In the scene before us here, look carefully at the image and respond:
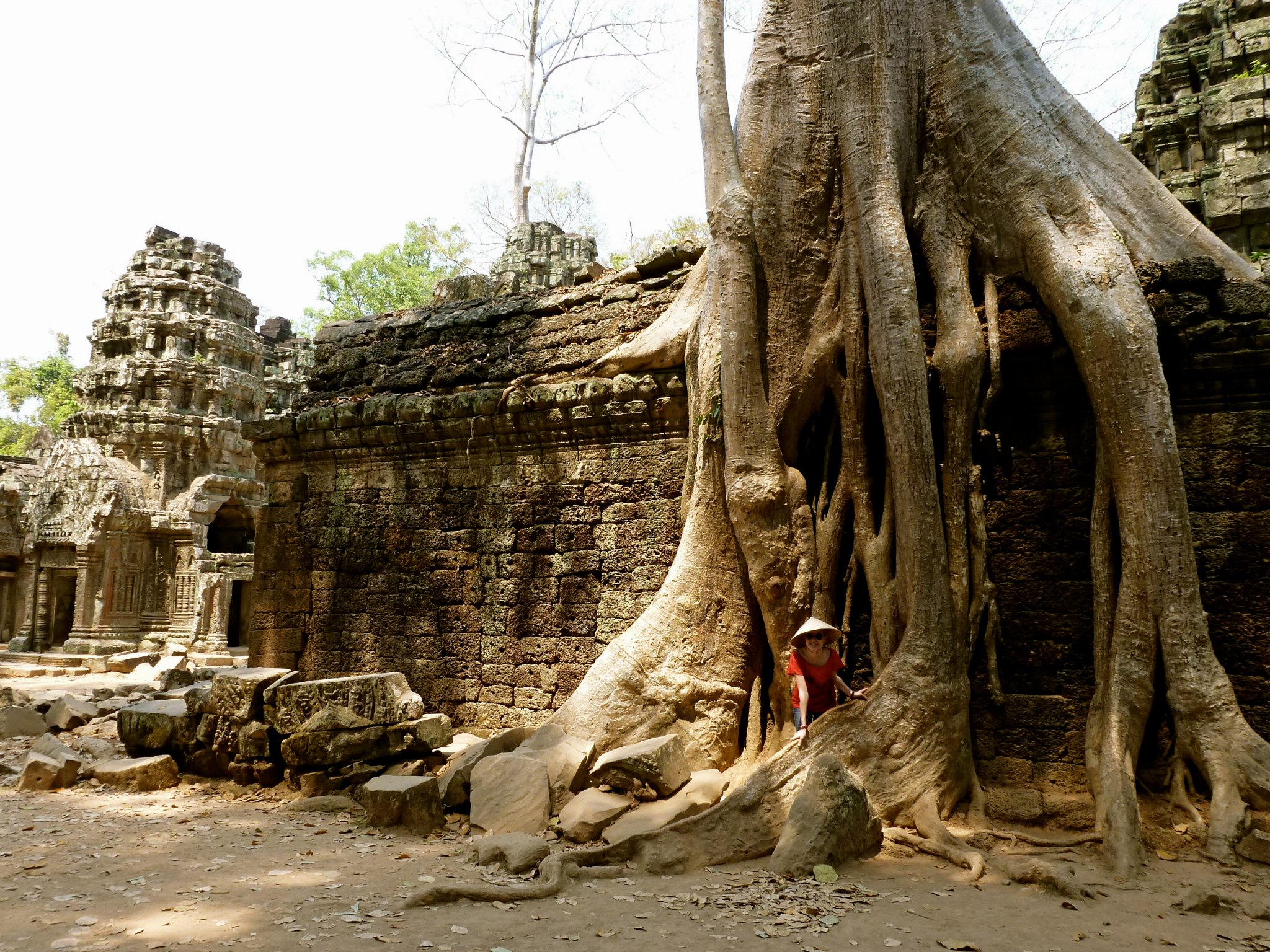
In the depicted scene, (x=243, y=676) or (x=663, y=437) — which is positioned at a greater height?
(x=663, y=437)

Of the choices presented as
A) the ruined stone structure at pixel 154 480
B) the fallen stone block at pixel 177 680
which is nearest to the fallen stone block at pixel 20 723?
the fallen stone block at pixel 177 680

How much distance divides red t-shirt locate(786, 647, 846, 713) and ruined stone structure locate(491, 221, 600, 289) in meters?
11.2

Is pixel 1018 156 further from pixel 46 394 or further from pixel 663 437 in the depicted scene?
pixel 46 394

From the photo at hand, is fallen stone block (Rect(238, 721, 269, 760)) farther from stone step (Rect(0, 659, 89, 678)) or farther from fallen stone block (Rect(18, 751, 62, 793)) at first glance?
stone step (Rect(0, 659, 89, 678))

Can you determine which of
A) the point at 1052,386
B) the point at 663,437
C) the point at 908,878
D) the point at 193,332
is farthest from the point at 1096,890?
the point at 193,332

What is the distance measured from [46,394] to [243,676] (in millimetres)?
31941

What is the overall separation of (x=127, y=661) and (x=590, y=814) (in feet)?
37.9

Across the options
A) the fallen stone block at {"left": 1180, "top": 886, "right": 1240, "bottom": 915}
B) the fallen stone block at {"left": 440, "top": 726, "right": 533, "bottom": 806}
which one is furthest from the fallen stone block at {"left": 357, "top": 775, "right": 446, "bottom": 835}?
the fallen stone block at {"left": 1180, "top": 886, "right": 1240, "bottom": 915}

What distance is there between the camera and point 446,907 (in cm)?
279

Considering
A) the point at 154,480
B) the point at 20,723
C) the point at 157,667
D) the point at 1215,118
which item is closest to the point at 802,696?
the point at 20,723

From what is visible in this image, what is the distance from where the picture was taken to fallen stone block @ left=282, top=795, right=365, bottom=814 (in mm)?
4168

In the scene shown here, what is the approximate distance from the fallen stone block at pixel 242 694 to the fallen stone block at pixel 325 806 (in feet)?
2.21

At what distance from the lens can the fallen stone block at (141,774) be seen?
462 centimetres

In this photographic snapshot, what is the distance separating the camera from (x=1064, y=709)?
389 cm
